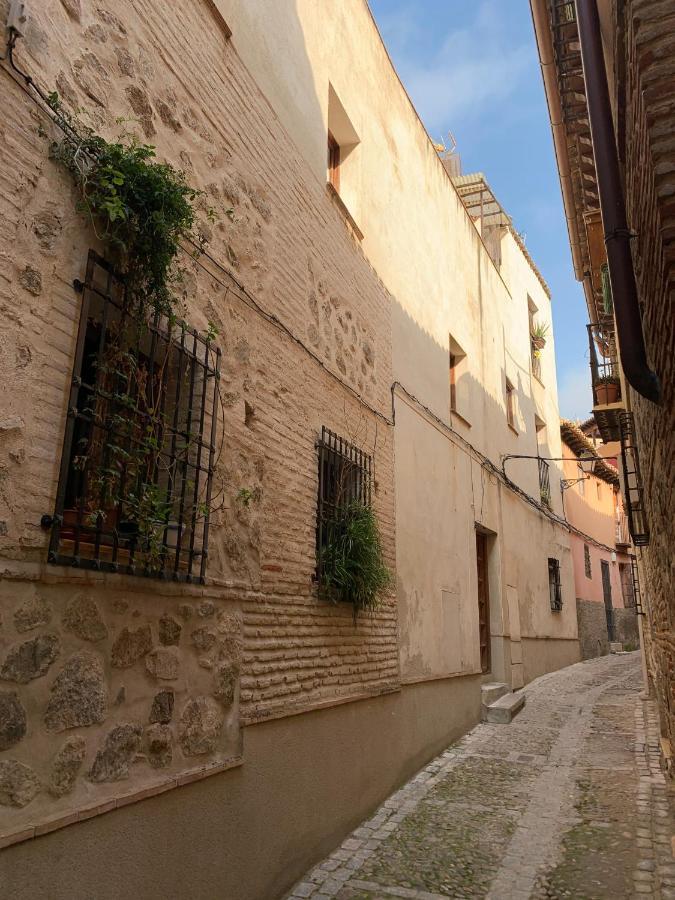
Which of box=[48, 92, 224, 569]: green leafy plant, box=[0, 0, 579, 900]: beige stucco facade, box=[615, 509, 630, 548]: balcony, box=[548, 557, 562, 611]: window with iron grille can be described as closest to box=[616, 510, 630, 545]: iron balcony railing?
box=[615, 509, 630, 548]: balcony

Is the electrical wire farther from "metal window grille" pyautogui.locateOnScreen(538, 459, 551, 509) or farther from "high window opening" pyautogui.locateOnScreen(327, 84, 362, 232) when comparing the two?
"metal window grille" pyautogui.locateOnScreen(538, 459, 551, 509)

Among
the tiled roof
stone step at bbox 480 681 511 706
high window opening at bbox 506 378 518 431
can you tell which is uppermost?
the tiled roof

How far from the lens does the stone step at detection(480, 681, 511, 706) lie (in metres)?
8.79

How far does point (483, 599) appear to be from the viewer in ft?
32.9

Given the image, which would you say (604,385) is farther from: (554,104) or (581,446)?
(581,446)

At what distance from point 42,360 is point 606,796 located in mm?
5371

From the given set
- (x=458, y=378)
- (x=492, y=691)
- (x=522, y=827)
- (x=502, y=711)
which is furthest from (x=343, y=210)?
(x=492, y=691)

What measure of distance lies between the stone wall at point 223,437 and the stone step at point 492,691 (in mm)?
3284

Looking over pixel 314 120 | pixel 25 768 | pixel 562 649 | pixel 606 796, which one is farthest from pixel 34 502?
pixel 562 649

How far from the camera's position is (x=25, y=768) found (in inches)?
94.3

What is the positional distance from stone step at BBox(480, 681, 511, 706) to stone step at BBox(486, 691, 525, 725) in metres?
0.07

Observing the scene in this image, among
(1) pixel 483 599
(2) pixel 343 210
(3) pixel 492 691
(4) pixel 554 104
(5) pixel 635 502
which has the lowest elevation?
(3) pixel 492 691

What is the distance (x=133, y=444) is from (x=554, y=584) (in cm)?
1234

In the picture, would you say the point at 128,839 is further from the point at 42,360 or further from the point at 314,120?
the point at 314,120
